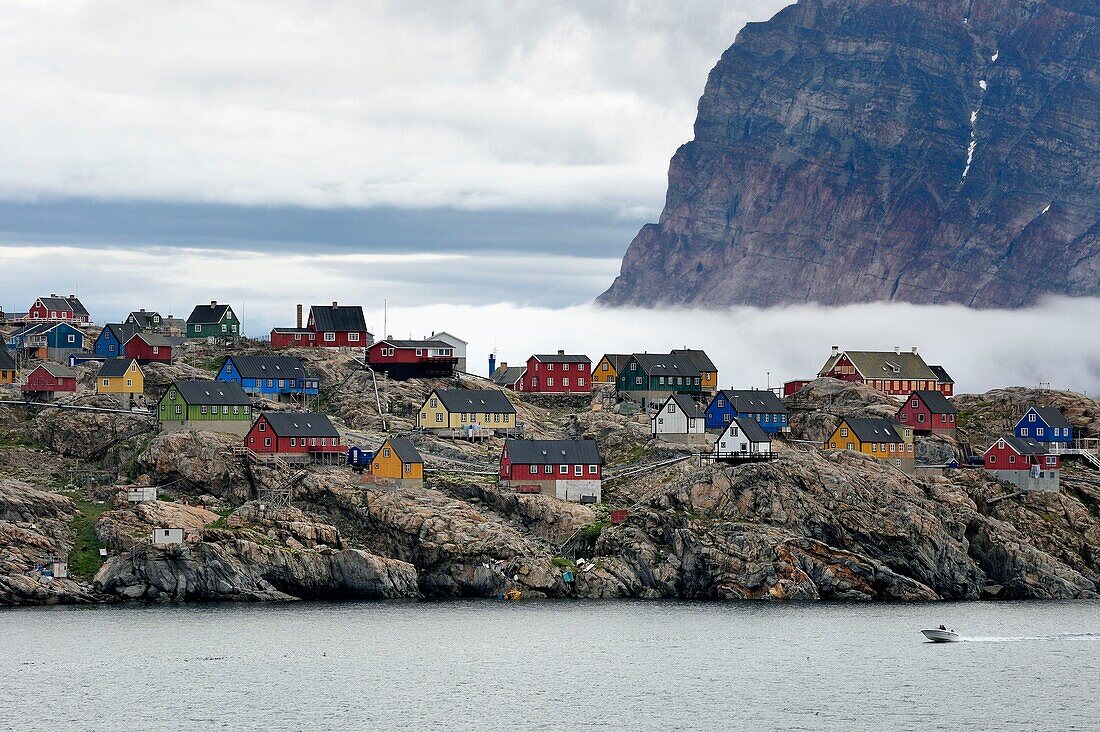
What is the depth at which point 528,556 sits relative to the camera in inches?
6560

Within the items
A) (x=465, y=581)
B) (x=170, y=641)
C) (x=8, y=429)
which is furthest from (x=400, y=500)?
(x=8, y=429)

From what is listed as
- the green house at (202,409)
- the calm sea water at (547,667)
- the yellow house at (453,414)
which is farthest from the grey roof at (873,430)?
the green house at (202,409)

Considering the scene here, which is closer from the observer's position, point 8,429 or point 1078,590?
point 1078,590

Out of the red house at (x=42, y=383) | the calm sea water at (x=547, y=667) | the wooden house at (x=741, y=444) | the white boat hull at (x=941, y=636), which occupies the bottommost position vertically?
the calm sea water at (x=547, y=667)

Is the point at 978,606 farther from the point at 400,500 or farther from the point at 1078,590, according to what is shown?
the point at 400,500

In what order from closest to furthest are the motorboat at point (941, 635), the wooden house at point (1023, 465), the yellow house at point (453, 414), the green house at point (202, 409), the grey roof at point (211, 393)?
1. the motorboat at point (941, 635)
2. the green house at point (202, 409)
3. the grey roof at point (211, 393)
4. the wooden house at point (1023, 465)
5. the yellow house at point (453, 414)

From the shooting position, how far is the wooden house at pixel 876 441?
19350 cm

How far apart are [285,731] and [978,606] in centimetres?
7949

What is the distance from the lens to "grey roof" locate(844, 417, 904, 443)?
636 ft

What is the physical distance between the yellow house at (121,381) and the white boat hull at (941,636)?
90643mm

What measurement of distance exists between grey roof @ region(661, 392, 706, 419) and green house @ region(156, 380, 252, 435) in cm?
4415

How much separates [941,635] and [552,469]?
46.7 m

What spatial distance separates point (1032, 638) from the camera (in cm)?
14825

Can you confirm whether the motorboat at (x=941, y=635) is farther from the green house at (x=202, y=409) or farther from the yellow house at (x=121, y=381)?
the yellow house at (x=121, y=381)
